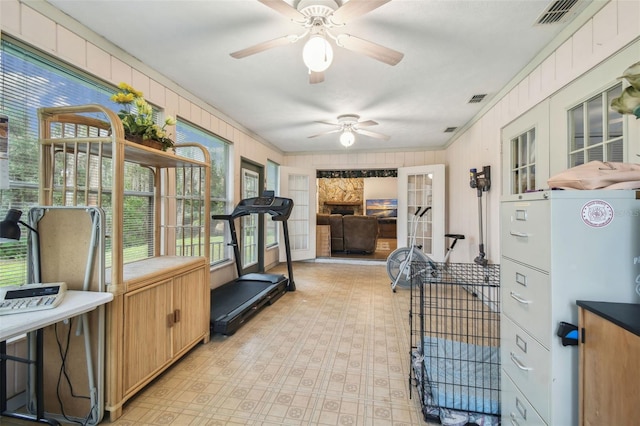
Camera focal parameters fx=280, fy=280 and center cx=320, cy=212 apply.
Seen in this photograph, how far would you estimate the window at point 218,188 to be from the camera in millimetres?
3830

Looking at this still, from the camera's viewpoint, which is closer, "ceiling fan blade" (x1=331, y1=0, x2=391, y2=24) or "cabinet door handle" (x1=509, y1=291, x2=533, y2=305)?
"cabinet door handle" (x1=509, y1=291, x2=533, y2=305)

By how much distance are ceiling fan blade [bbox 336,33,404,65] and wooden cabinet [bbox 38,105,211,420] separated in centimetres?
142

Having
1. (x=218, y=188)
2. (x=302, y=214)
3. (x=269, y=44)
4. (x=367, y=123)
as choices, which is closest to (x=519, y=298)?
(x=269, y=44)

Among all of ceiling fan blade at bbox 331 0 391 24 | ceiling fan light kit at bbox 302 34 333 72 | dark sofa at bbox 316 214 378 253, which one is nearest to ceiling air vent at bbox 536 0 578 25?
ceiling fan blade at bbox 331 0 391 24

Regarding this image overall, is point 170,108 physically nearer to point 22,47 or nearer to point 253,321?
point 22,47

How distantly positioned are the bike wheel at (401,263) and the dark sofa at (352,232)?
97.5 inches

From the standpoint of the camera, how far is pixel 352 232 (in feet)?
22.4

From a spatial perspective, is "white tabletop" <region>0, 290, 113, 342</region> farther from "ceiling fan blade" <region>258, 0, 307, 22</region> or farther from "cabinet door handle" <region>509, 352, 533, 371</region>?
"cabinet door handle" <region>509, 352, 533, 371</region>

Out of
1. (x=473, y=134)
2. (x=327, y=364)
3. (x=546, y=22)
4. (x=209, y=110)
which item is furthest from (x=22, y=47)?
(x=473, y=134)

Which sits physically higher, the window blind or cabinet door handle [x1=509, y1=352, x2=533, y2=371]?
the window blind

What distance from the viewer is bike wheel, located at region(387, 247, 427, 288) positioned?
405 cm

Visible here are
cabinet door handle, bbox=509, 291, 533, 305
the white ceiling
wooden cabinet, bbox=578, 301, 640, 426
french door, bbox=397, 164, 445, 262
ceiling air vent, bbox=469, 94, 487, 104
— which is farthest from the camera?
french door, bbox=397, 164, 445, 262

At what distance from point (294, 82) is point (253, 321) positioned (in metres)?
2.56

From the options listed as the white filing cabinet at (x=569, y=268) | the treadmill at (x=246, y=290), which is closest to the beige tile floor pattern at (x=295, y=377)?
the treadmill at (x=246, y=290)
